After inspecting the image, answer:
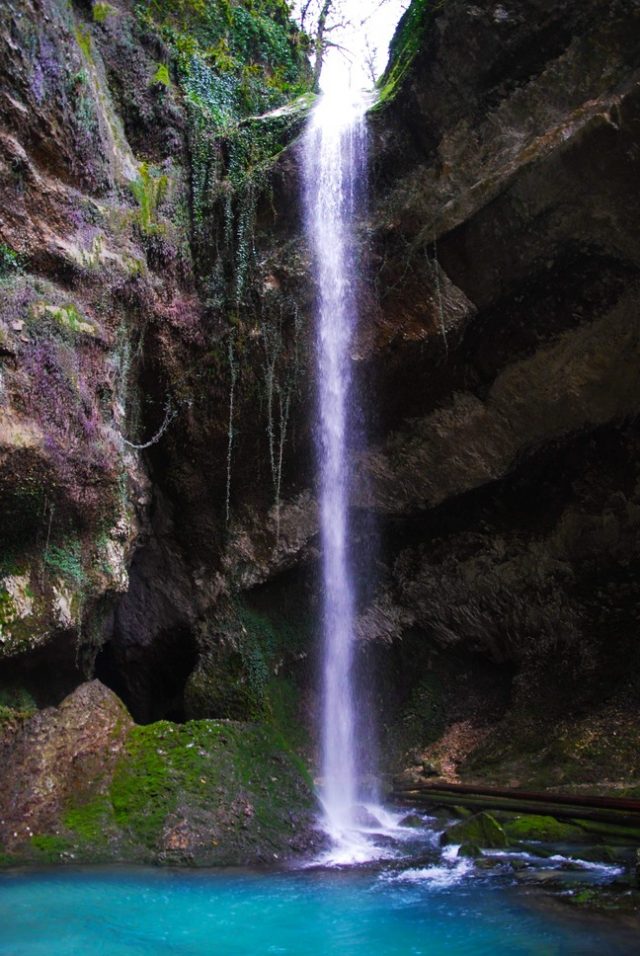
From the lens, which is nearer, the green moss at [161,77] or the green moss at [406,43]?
the green moss at [406,43]

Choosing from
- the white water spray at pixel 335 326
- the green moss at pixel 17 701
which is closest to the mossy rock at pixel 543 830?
the white water spray at pixel 335 326

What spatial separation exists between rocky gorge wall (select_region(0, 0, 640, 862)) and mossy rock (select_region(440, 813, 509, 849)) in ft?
5.10

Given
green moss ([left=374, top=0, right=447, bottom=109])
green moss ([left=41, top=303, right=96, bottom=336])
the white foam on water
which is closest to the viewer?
the white foam on water

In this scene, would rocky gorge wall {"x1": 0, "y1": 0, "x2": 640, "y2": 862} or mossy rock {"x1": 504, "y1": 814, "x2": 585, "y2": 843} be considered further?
rocky gorge wall {"x1": 0, "y1": 0, "x2": 640, "y2": 862}

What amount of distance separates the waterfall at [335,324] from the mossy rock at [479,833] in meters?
2.73

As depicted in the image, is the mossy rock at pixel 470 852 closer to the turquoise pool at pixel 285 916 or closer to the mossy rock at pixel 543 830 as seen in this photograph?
the turquoise pool at pixel 285 916

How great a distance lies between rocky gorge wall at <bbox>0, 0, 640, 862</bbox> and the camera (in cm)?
768

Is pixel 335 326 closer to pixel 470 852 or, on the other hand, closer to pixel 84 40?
pixel 84 40

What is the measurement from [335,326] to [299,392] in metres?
1.06

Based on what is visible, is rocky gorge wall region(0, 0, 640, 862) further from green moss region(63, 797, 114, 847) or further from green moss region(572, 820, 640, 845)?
green moss region(572, 820, 640, 845)

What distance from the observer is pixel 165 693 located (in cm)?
1120

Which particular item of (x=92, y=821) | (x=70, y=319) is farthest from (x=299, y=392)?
(x=92, y=821)

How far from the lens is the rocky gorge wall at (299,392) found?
7.68 m

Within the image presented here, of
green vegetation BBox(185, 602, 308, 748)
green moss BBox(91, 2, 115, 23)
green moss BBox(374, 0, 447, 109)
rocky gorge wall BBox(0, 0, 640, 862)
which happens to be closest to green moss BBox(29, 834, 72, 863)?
rocky gorge wall BBox(0, 0, 640, 862)
